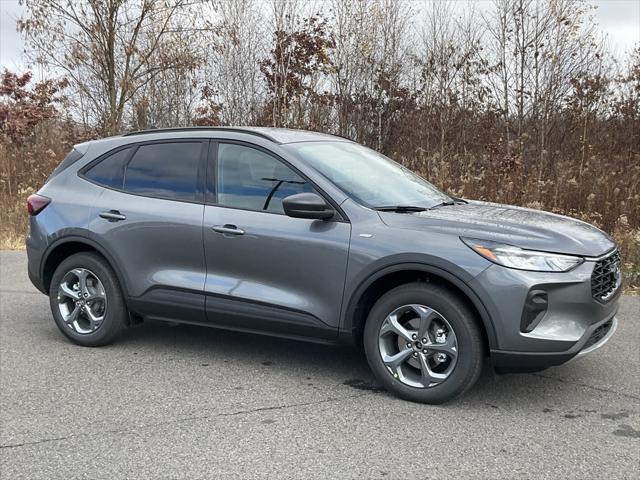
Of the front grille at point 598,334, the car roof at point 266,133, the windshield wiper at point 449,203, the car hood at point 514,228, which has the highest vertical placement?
the car roof at point 266,133

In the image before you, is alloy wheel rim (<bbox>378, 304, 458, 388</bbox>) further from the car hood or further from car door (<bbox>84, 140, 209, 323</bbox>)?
car door (<bbox>84, 140, 209, 323</bbox>)

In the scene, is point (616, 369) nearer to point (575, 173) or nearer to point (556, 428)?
point (556, 428)

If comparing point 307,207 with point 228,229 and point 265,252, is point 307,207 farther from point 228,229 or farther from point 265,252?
point 228,229

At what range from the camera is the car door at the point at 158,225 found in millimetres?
4996

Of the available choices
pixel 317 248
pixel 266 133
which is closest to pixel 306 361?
pixel 317 248

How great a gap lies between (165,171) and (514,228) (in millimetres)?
2671

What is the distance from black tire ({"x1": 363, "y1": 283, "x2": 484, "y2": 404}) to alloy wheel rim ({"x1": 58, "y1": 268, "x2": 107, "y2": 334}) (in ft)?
7.71

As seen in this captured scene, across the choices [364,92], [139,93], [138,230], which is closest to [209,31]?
[139,93]

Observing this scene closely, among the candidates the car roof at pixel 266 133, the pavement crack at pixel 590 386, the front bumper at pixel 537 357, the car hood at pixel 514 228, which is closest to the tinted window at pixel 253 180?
the car roof at pixel 266 133

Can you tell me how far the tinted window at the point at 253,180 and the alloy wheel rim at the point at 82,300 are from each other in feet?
4.62

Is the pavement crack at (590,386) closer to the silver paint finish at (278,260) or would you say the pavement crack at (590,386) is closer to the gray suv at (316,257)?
the gray suv at (316,257)

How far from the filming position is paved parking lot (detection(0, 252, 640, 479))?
3.42 metres

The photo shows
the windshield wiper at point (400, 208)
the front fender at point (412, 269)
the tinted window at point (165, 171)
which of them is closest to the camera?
the front fender at point (412, 269)

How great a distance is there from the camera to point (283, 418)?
13.3 ft
